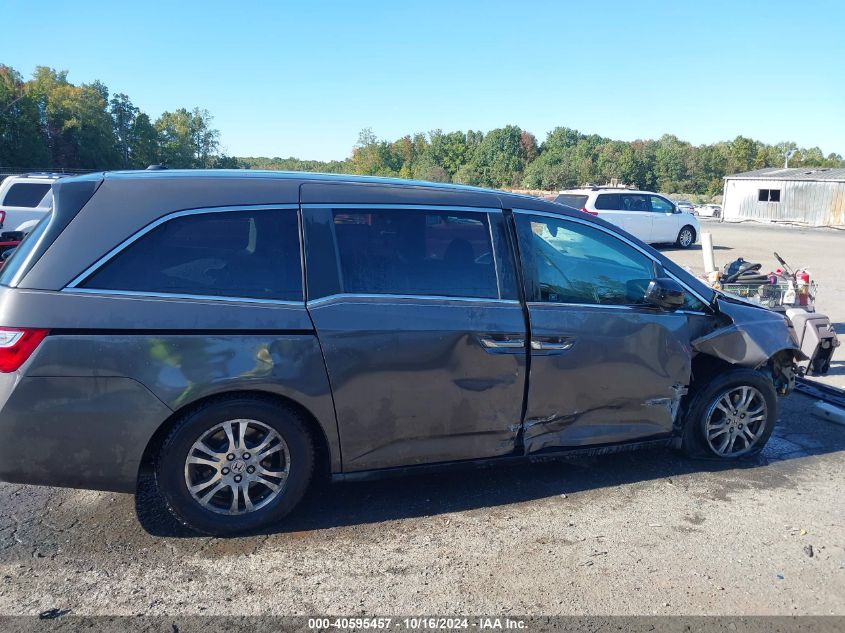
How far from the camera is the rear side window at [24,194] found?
1270 centimetres

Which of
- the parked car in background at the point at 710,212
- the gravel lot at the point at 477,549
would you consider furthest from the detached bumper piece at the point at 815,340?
the parked car in background at the point at 710,212

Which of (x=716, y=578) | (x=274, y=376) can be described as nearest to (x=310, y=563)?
(x=274, y=376)

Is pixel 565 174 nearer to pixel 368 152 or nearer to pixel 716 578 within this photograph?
pixel 368 152

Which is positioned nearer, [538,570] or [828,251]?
[538,570]

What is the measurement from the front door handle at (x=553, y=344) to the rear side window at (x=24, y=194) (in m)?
12.1

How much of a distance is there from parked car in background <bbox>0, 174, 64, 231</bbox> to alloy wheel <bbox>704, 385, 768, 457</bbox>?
1241 cm

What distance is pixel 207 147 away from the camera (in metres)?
85.4

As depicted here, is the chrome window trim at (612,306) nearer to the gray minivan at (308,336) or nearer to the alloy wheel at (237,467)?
the gray minivan at (308,336)

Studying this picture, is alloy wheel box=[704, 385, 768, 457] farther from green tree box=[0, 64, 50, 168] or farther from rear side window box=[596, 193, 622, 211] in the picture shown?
green tree box=[0, 64, 50, 168]

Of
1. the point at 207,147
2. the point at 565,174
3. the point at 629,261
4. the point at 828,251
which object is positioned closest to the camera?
the point at 629,261

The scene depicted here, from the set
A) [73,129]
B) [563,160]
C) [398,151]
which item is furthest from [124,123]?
[563,160]

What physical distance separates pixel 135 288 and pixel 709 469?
12.7 ft

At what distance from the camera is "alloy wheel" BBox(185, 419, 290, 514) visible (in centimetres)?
346

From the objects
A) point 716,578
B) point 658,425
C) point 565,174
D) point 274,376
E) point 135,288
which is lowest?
point 716,578
